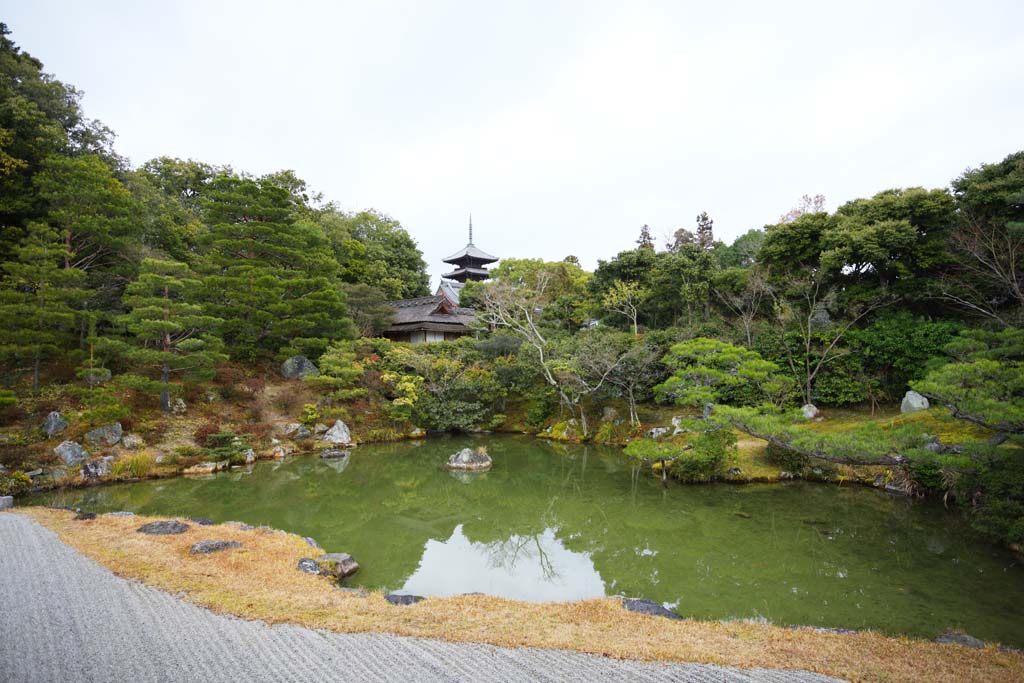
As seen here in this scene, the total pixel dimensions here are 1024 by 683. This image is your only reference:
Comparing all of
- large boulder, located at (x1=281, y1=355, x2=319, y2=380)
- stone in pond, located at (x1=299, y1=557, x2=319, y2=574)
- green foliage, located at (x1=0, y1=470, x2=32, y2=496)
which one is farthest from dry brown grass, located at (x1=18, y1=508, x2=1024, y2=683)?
large boulder, located at (x1=281, y1=355, x2=319, y2=380)

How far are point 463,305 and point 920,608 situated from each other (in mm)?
22107

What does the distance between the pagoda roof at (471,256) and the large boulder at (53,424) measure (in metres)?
25.9

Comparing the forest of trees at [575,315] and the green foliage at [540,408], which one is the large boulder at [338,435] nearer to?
the forest of trees at [575,315]

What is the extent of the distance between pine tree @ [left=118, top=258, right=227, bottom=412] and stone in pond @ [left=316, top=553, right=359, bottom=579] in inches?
350

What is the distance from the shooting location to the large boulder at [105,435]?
11.0 m

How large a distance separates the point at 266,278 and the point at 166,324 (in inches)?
178

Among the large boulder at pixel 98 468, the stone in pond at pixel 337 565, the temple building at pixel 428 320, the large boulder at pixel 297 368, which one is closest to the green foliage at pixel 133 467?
the large boulder at pixel 98 468

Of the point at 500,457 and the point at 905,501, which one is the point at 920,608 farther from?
the point at 500,457

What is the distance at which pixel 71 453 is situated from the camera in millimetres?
10383

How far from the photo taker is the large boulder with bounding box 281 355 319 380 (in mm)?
16484

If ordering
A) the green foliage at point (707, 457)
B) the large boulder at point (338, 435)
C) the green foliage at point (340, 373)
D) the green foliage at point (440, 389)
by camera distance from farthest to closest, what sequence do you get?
1. the green foliage at point (440, 389)
2. the green foliage at point (340, 373)
3. the large boulder at point (338, 435)
4. the green foliage at point (707, 457)

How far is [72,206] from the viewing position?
12.7 meters

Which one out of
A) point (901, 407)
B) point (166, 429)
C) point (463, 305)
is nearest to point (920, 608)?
point (901, 407)

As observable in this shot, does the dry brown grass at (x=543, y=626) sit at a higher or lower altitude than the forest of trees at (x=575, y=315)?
lower
